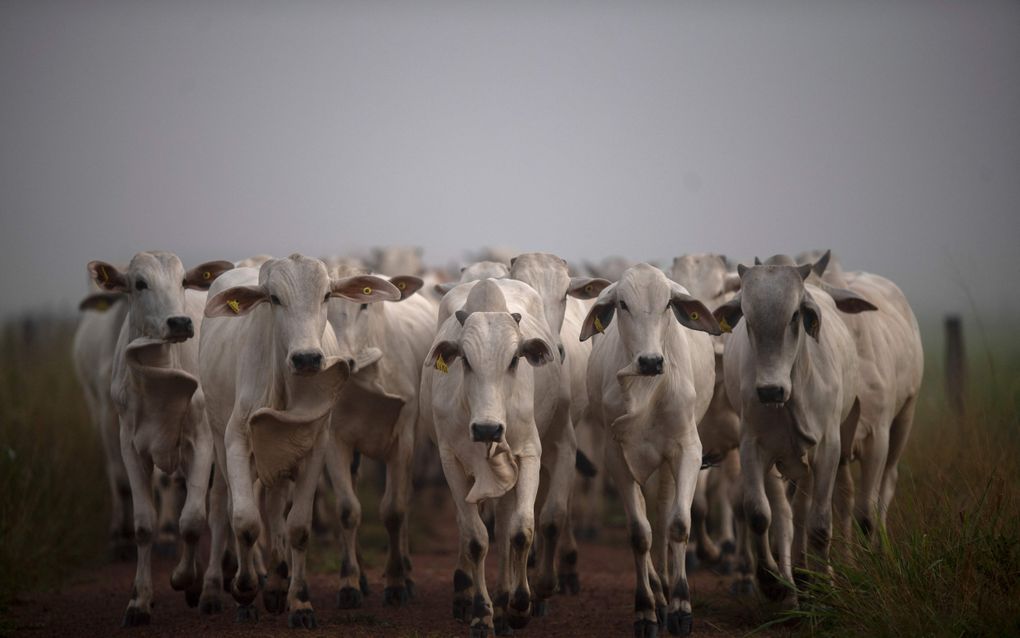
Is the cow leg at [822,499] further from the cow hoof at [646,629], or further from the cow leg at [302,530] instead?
the cow leg at [302,530]

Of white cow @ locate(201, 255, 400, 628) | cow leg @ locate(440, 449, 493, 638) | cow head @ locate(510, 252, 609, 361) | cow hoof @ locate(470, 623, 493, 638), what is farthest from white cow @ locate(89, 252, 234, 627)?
cow head @ locate(510, 252, 609, 361)

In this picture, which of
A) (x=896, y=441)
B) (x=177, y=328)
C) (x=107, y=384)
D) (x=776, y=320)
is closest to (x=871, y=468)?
(x=896, y=441)

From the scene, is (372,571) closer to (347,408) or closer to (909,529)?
(347,408)

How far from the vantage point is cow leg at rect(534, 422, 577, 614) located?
9039 millimetres

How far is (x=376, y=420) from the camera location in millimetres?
10078

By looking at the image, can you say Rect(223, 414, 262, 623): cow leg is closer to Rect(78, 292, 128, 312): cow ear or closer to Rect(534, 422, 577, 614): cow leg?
Rect(534, 422, 577, 614): cow leg

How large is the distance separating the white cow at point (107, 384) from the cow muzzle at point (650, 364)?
4.46 m

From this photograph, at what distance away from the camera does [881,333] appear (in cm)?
1015

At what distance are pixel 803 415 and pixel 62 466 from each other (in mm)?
7687

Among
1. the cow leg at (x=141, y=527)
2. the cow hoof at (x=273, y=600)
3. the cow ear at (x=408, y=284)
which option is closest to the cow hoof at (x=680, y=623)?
the cow hoof at (x=273, y=600)

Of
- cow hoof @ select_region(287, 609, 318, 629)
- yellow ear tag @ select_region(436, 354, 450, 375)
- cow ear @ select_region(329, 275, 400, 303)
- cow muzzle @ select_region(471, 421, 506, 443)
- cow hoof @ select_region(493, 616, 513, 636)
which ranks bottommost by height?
cow hoof @ select_region(287, 609, 318, 629)

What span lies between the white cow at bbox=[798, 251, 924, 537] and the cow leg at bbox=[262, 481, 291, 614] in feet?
12.5

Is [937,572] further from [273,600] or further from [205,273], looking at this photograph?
[205,273]

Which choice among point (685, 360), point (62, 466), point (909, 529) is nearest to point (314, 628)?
point (685, 360)
